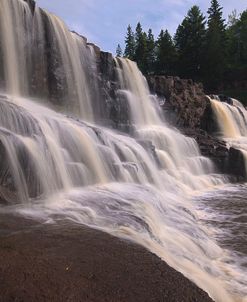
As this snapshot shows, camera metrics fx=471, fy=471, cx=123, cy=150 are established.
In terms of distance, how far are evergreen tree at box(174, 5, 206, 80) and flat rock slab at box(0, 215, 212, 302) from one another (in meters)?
54.9

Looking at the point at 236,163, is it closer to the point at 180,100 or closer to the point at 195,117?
the point at 180,100

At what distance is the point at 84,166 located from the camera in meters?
11.4

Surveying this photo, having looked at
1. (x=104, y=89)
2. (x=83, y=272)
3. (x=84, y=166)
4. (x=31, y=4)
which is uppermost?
(x=31, y=4)

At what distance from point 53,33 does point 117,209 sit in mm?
10897

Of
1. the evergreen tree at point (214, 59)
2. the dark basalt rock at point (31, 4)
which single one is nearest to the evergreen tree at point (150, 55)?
the evergreen tree at point (214, 59)

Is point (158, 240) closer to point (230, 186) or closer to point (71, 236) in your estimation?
point (71, 236)

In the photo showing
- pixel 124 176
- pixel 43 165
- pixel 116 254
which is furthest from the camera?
pixel 124 176

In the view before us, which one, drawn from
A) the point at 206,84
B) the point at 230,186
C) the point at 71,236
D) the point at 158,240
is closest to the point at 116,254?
the point at 71,236

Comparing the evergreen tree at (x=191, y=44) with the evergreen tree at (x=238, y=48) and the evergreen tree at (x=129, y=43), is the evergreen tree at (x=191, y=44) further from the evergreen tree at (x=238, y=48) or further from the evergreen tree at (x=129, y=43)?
the evergreen tree at (x=129, y=43)

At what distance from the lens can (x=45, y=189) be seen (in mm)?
9203

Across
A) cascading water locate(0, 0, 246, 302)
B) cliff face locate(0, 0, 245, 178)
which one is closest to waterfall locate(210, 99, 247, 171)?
cliff face locate(0, 0, 245, 178)

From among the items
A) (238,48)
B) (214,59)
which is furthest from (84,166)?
(238,48)

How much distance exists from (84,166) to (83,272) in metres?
6.69

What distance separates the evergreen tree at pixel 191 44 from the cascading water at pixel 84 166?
130ft
